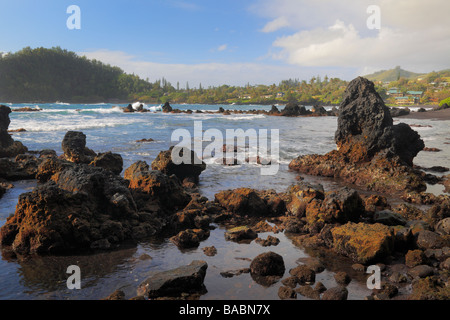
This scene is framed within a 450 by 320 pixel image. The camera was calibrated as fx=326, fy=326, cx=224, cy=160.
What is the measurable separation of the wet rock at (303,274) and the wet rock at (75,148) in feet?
42.2

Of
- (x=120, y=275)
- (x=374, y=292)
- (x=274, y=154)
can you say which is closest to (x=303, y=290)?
(x=374, y=292)

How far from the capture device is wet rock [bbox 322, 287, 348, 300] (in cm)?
502

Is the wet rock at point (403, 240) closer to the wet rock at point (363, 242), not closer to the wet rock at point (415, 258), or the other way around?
the wet rock at point (363, 242)

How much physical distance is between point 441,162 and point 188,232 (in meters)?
15.9

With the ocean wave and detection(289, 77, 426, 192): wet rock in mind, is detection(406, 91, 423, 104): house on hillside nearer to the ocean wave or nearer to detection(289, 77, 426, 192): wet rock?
the ocean wave

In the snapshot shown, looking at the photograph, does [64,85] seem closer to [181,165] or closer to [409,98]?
[409,98]

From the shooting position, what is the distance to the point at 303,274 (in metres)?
5.72

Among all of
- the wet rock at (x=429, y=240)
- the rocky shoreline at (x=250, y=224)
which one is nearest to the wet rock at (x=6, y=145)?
the rocky shoreline at (x=250, y=224)

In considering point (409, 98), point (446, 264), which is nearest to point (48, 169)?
point (446, 264)

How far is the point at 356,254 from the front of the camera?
6504 mm

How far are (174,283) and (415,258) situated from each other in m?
4.57

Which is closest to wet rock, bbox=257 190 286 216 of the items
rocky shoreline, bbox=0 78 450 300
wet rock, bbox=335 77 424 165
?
rocky shoreline, bbox=0 78 450 300

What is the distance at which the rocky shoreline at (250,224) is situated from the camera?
5.59 metres

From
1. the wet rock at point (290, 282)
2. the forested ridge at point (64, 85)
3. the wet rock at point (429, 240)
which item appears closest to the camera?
the wet rock at point (290, 282)
